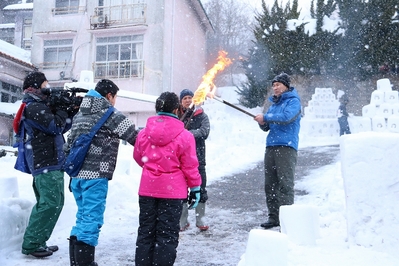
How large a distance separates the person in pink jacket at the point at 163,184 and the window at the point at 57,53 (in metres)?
18.4

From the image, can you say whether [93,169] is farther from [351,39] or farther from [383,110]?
[351,39]

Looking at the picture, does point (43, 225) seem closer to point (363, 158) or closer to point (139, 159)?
point (139, 159)

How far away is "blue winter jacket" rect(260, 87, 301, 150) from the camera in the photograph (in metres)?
4.82

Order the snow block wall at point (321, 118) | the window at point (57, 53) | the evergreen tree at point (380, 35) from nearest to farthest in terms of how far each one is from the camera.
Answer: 1. the snow block wall at point (321, 118)
2. the evergreen tree at point (380, 35)
3. the window at point (57, 53)

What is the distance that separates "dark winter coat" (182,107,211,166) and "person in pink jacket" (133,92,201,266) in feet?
5.17

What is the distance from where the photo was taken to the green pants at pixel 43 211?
12.5ft

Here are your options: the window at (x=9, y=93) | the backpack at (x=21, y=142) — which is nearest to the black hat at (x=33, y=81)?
the backpack at (x=21, y=142)

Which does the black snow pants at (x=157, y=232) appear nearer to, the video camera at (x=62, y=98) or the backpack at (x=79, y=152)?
the backpack at (x=79, y=152)

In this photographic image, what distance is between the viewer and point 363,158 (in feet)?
10.9

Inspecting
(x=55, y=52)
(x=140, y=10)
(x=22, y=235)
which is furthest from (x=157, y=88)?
(x=22, y=235)

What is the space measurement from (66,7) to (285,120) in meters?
19.2

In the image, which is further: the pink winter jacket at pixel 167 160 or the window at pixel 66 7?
the window at pixel 66 7

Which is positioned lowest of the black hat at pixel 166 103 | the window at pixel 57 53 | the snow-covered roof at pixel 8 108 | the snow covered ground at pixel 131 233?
the snow covered ground at pixel 131 233

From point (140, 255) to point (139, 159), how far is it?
0.89 m
